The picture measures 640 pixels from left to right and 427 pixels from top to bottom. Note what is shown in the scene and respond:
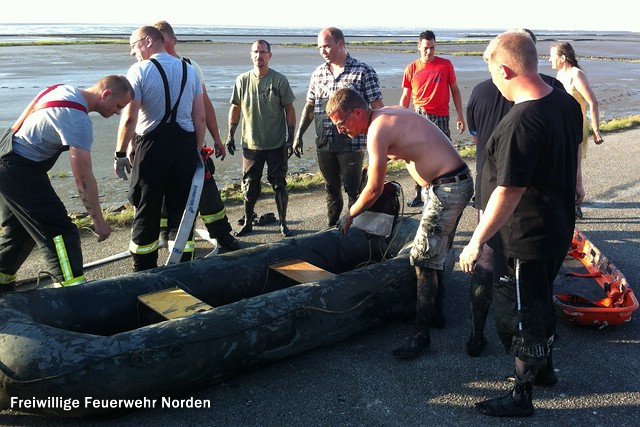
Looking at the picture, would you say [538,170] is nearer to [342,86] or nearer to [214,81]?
[342,86]

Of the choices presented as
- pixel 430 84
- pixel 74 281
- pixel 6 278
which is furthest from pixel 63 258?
pixel 430 84

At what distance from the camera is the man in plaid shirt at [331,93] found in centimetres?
646

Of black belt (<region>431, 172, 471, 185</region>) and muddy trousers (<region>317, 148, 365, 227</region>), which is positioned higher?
black belt (<region>431, 172, 471, 185</region>)

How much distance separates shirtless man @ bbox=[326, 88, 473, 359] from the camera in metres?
4.31

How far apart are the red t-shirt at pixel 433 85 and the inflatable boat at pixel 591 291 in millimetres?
2425

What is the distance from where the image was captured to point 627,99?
2045 cm

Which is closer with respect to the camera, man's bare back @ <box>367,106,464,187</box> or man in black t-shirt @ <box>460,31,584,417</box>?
man in black t-shirt @ <box>460,31,584,417</box>

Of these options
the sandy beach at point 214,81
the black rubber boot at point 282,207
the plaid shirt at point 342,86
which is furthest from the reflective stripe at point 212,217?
the sandy beach at point 214,81

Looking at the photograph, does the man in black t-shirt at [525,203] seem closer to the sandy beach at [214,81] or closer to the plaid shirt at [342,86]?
the plaid shirt at [342,86]

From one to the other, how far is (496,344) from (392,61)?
31.0 metres

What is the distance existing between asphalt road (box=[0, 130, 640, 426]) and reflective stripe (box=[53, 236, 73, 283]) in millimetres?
→ 1075

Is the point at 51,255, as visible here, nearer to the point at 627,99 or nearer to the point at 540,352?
the point at 540,352

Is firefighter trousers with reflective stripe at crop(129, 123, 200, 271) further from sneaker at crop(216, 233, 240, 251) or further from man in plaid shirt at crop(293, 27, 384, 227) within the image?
man in plaid shirt at crop(293, 27, 384, 227)

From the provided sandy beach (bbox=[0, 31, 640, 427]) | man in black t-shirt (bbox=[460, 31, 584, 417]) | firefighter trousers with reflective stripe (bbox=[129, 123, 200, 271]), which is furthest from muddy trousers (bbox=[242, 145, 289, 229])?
man in black t-shirt (bbox=[460, 31, 584, 417])
